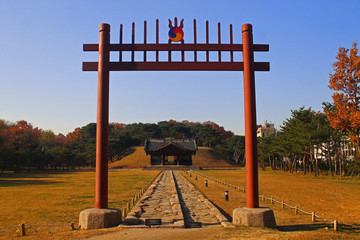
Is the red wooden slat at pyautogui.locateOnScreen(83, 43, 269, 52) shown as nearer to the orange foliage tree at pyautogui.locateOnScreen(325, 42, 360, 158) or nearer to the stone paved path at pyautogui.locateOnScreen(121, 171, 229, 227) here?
the stone paved path at pyautogui.locateOnScreen(121, 171, 229, 227)

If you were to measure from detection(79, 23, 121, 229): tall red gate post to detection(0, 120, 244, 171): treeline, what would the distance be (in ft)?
137

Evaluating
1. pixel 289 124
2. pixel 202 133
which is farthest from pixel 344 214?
pixel 202 133

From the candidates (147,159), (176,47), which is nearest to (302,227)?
(176,47)

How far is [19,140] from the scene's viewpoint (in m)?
56.4

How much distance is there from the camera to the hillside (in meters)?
70.8

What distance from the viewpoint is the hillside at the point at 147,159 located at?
7075 centimetres

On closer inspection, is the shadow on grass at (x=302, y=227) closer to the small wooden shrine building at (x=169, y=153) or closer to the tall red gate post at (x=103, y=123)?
the tall red gate post at (x=103, y=123)

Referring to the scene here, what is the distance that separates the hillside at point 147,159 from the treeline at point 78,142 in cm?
457

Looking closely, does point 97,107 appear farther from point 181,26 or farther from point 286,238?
point 286,238

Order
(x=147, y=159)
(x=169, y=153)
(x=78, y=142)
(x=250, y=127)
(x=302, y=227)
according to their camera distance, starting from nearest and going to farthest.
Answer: (x=250, y=127)
(x=302, y=227)
(x=169, y=153)
(x=147, y=159)
(x=78, y=142)

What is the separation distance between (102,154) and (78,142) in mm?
91234

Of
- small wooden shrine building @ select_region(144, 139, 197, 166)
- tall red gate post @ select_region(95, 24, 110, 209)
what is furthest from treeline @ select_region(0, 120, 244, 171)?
tall red gate post @ select_region(95, 24, 110, 209)

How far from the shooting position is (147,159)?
241 ft

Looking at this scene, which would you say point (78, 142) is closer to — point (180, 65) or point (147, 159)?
point (147, 159)
